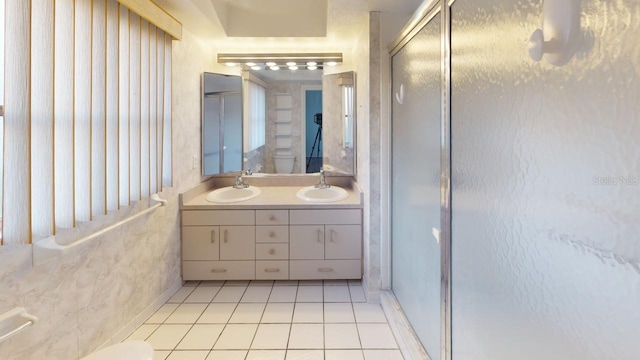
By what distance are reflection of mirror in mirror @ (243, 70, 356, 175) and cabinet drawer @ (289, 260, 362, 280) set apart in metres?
0.91

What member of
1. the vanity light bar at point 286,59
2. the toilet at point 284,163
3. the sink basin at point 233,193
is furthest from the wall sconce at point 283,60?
the sink basin at point 233,193

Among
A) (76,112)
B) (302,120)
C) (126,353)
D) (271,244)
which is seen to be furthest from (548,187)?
(302,120)

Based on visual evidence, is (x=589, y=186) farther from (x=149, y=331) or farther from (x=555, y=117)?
(x=149, y=331)

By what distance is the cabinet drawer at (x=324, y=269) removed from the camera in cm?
279

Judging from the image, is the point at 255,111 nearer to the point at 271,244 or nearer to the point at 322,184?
the point at 322,184

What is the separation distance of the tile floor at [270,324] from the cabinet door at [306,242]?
26cm

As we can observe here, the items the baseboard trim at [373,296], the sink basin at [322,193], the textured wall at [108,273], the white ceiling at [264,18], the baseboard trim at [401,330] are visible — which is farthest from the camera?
the sink basin at [322,193]

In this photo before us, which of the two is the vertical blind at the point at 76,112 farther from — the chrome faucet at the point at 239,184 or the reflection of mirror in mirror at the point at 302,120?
the reflection of mirror in mirror at the point at 302,120

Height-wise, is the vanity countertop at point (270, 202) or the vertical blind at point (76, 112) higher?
the vertical blind at point (76, 112)

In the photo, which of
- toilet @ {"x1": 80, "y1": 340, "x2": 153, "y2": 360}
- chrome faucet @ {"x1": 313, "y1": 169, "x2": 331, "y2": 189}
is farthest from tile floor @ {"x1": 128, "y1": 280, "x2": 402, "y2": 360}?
chrome faucet @ {"x1": 313, "y1": 169, "x2": 331, "y2": 189}

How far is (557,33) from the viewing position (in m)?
0.69

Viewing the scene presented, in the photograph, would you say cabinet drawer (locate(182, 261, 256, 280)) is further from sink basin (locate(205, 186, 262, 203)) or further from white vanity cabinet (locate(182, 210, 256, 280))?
sink basin (locate(205, 186, 262, 203))

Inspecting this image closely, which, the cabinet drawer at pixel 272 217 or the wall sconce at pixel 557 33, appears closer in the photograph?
the wall sconce at pixel 557 33

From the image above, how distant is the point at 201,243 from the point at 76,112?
1.51 metres
